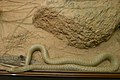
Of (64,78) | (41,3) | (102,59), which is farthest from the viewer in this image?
(41,3)

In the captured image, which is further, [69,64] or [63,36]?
[63,36]

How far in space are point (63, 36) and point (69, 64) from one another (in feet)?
0.79

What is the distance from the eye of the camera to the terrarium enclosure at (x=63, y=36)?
6.29ft

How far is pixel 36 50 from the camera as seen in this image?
6.55 feet

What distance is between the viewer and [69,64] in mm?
1895

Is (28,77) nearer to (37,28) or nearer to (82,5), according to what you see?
Result: (37,28)

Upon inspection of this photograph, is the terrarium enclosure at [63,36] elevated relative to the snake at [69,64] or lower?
elevated

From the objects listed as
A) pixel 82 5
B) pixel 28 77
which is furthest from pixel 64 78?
pixel 82 5

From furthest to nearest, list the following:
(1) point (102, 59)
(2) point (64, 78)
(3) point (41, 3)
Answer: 1. (3) point (41, 3)
2. (1) point (102, 59)
3. (2) point (64, 78)

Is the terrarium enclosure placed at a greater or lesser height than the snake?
greater

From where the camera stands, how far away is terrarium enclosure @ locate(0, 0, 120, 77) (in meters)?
1.92

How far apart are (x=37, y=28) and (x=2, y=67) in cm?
41

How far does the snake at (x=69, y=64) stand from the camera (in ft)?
6.06

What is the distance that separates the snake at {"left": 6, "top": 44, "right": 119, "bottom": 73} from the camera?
1846mm
